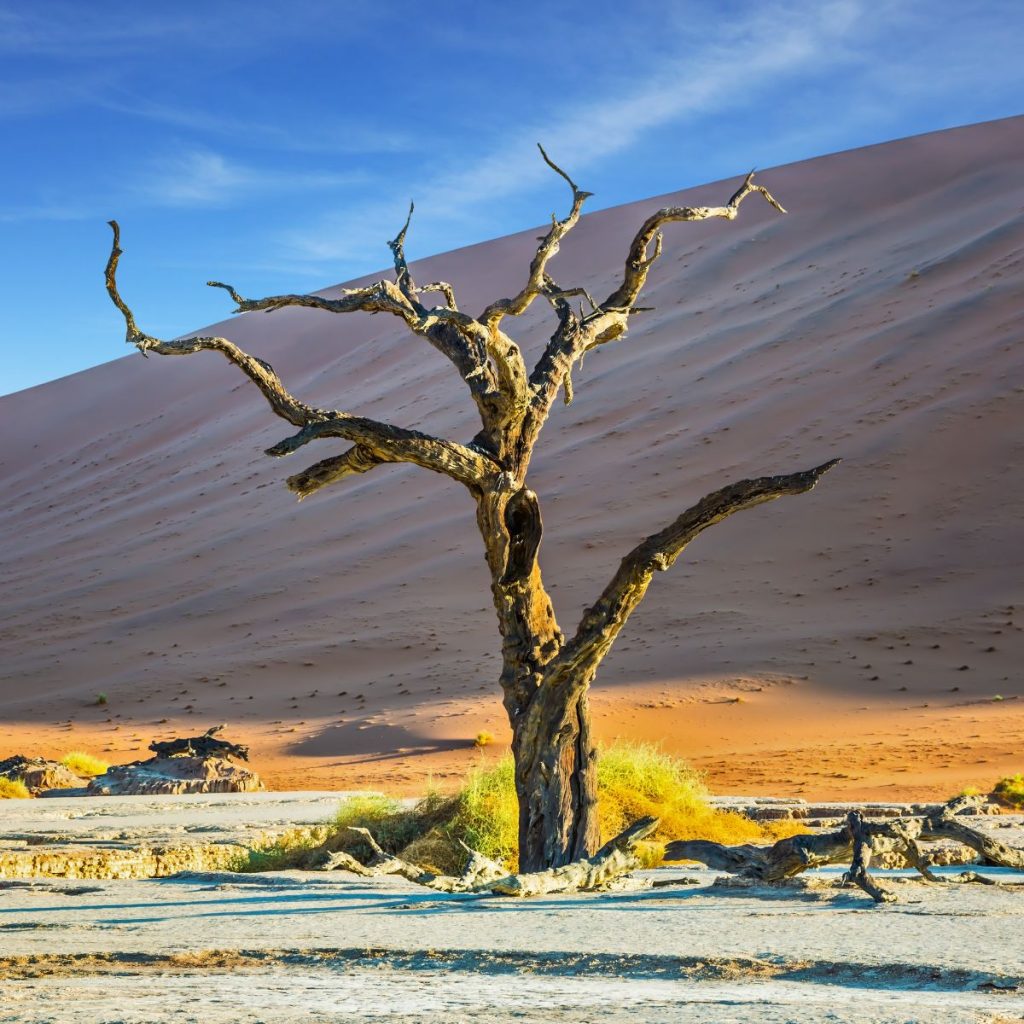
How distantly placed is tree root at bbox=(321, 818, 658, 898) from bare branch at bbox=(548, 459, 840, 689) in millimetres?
1041

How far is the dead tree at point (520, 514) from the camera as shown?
7.24 meters

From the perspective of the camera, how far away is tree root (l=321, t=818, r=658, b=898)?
18.8ft

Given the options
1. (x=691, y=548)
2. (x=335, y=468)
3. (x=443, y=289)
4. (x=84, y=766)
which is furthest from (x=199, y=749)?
(x=691, y=548)

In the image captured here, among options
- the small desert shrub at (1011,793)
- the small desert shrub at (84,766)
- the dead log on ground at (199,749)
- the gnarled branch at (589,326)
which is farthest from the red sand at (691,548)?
the gnarled branch at (589,326)

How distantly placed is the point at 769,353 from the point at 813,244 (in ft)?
44.8

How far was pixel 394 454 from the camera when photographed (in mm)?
7316

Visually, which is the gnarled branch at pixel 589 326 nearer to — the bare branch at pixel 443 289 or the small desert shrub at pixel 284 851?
the bare branch at pixel 443 289

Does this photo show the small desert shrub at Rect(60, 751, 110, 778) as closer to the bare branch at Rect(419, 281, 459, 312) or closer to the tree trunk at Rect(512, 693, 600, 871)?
the bare branch at Rect(419, 281, 459, 312)

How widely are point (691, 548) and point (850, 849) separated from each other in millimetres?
27188

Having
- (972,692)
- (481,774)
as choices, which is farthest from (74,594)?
(481,774)

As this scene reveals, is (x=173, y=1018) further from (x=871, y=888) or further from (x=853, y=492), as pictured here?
(x=853, y=492)

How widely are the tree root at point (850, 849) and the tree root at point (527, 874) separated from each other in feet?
1.11

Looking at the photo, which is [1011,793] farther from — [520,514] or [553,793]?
[520,514]

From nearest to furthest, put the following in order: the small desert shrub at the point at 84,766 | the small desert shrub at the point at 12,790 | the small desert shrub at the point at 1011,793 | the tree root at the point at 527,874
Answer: the tree root at the point at 527,874, the small desert shrub at the point at 1011,793, the small desert shrub at the point at 12,790, the small desert shrub at the point at 84,766
